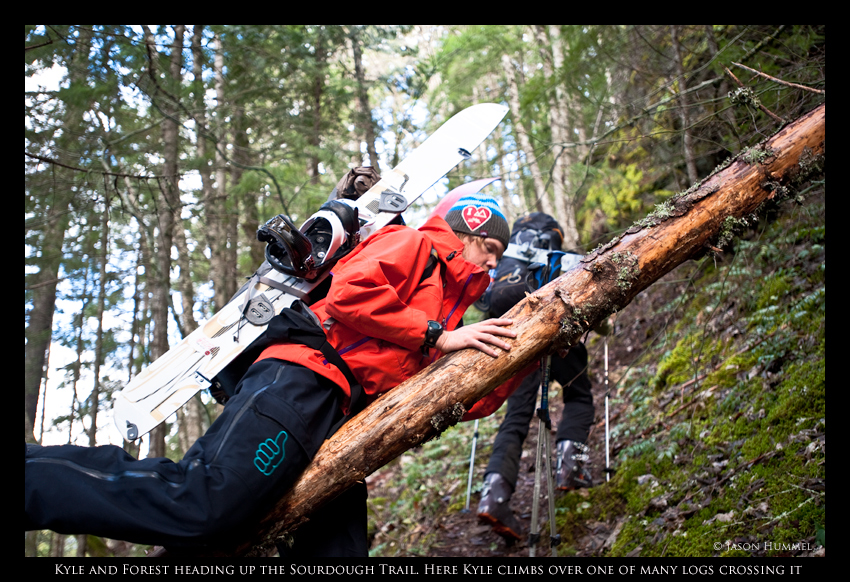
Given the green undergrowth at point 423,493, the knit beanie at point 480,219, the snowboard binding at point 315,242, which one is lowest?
the green undergrowth at point 423,493

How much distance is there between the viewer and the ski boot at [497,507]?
4316 millimetres

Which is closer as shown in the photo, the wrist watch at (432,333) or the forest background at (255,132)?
the wrist watch at (432,333)

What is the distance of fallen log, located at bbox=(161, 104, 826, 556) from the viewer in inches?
95.6

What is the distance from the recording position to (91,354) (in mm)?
13383

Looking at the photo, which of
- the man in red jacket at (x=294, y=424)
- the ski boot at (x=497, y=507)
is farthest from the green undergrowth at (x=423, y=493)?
the man in red jacket at (x=294, y=424)

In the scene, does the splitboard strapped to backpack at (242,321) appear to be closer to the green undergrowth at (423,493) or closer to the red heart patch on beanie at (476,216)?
the red heart patch on beanie at (476,216)

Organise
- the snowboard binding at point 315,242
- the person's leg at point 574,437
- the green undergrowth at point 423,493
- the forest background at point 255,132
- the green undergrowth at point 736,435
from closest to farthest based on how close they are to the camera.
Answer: the snowboard binding at point 315,242, the green undergrowth at point 736,435, the person's leg at point 574,437, the forest background at point 255,132, the green undergrowth at point 423,493

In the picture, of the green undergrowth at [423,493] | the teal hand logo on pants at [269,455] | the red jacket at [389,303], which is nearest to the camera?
the teal hand logo on pants at [269,455]

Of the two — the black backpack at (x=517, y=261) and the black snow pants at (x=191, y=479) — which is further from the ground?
the black backpack at (x=517, y=261)

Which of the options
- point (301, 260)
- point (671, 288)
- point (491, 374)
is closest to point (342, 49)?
point (671, 288)

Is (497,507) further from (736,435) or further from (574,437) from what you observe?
(736,435)
